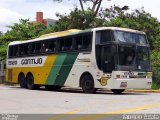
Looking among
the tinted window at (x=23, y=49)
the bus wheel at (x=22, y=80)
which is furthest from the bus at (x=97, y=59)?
the bus wheel at (x=22, y=80)

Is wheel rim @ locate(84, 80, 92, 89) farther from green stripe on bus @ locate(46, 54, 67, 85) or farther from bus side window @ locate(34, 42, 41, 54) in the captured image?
bus side window @ locate(34, 42, 41, 54)

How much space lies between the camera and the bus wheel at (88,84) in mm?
22969

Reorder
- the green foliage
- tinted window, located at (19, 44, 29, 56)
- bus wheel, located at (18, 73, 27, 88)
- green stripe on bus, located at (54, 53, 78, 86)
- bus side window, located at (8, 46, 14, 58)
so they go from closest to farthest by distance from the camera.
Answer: green stripe on bus, located at (54, 53, 78, 86), tinted window, located at (19, 44, 29, 56), bus wheel, located at (18, 73, 27, 88), bus side window, located at (8, 46, 14, 58), the green foliage

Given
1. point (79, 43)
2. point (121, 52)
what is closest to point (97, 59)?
point (121, 52)

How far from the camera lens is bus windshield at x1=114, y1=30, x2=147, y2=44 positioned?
22142 millimetres


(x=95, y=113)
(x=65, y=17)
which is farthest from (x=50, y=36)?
(x=95, y=113)

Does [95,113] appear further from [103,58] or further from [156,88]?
[156,88]

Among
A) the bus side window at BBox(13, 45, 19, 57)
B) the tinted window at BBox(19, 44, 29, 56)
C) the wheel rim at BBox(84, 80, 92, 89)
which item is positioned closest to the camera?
the wheel rim at BBox(84, 80, 92, 89)

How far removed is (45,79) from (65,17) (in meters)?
11.4

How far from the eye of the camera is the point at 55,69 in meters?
26.0

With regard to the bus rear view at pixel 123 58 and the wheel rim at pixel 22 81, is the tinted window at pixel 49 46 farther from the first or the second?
Result: the bus rear view at pixel 123 58

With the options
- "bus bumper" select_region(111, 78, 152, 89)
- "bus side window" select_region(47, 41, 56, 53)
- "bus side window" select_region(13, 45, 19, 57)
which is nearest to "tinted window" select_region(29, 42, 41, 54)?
"bus side window" select_region(47, 41, 56, 53)

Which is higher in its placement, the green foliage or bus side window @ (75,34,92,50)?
the green foliage

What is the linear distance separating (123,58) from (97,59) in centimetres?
135
